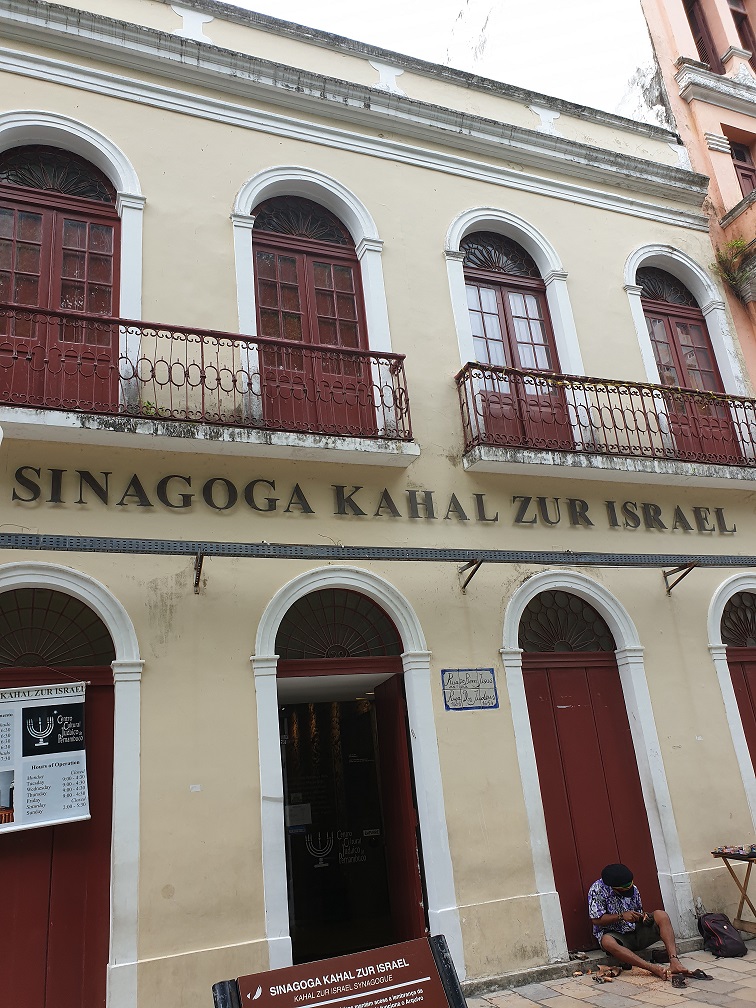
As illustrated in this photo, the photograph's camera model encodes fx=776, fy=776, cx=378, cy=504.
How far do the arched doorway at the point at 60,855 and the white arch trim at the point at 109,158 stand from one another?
282 cm

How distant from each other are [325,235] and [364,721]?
5.47 metres

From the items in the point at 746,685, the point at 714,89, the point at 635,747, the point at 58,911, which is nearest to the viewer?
the point at 58,911

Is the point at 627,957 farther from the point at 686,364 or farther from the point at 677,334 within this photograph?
the point at 677,334

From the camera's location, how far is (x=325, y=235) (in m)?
8.38

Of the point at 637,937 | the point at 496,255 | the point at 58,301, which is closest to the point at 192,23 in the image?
the point at 58,301

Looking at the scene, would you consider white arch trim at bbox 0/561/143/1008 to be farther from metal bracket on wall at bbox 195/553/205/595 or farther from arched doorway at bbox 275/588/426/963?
arched doorway at bbox 275/588/426/963

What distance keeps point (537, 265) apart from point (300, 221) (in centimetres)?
291

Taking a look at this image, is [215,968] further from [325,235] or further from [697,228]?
[697,228]

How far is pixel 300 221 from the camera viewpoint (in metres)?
8.34

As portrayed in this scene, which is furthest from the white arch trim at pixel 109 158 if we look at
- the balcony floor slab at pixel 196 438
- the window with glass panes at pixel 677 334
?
the window with glass panes at pixel 677 334

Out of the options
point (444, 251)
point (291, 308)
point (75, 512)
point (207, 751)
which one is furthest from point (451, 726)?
point (444, 251)

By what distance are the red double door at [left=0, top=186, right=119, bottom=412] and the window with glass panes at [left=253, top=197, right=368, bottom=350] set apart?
4.83 feet

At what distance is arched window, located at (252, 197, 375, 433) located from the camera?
23.7 feet

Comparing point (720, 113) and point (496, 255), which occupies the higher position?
point (720, 113)
